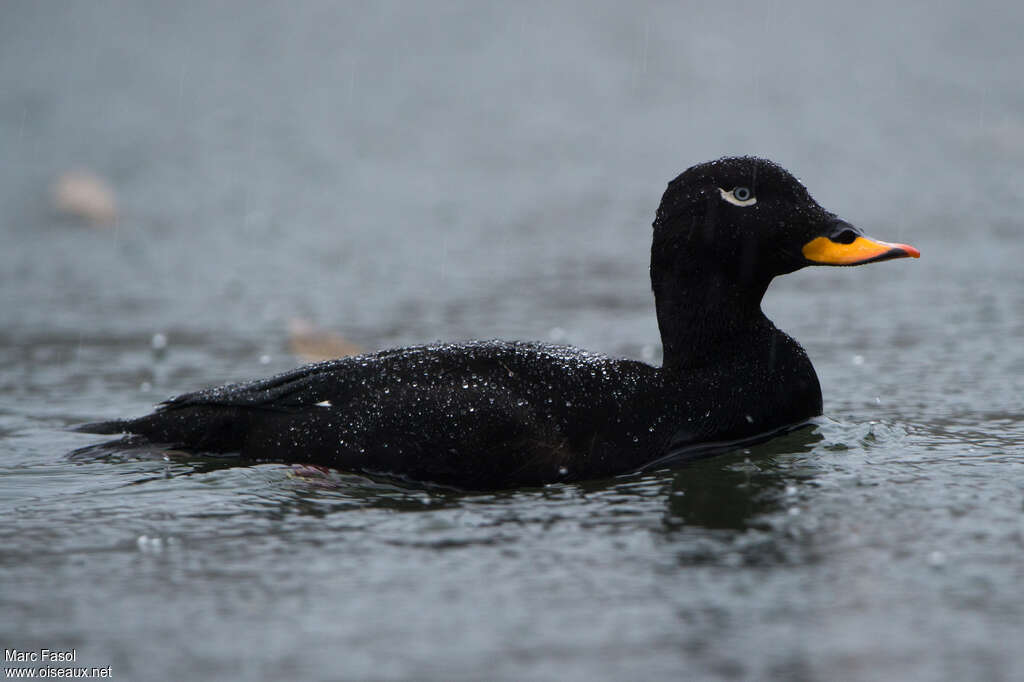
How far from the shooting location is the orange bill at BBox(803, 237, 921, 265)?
528 cm

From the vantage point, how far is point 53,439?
235 inches

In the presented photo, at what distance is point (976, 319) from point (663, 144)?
5505 mm

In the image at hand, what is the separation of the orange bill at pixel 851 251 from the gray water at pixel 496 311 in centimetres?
68

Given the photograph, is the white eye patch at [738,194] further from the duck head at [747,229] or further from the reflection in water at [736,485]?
the reflection in water at [736,485]

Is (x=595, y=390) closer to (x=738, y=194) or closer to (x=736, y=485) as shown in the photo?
(x=736, y=485)

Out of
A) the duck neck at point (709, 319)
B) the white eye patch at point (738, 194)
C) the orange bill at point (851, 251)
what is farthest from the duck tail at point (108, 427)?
the orange bill at point (851, 251)

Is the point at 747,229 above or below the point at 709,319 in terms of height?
above

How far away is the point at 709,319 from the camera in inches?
214

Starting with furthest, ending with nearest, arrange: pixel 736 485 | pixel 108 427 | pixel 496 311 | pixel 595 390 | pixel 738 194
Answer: pixel 496 311 → pixel 108 427 → pixel 738 194 → pixel 595 390 → pixel 736 485

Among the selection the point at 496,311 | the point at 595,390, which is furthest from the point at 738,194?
the point at 496,311

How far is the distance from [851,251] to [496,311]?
3645 mm

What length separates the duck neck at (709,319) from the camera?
214 inches

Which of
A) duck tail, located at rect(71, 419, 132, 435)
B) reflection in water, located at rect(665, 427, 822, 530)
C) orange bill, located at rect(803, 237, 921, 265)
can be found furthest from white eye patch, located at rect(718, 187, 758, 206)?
duck tail, located at rect(71, 419, 132, 435)

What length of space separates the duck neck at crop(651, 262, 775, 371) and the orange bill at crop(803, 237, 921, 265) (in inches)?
9.6
